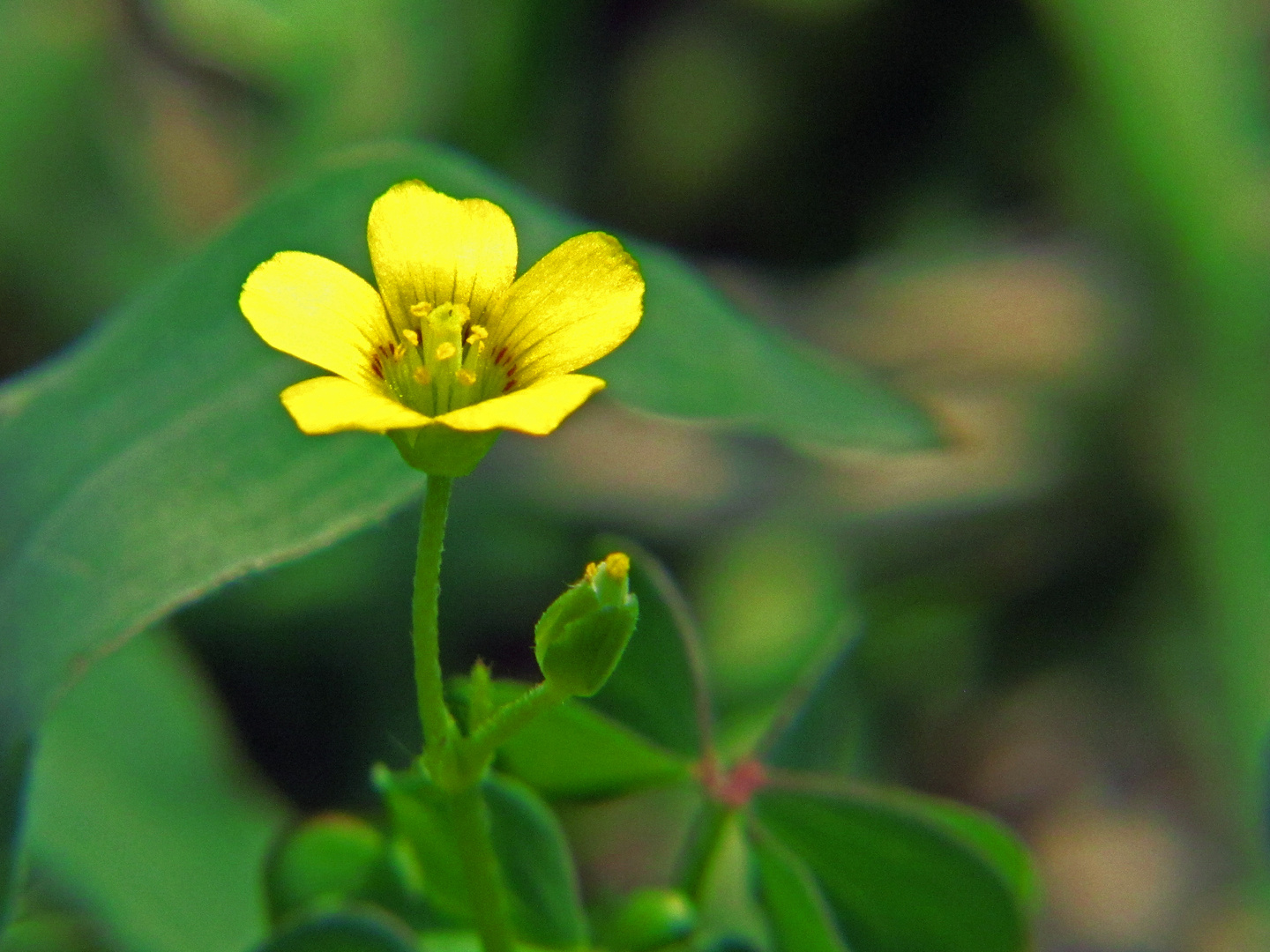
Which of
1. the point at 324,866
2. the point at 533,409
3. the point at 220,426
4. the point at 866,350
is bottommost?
the point at 324,866

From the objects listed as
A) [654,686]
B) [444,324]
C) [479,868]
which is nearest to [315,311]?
[444,324]

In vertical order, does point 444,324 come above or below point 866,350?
below

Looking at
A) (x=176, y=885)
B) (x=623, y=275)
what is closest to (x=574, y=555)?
(x=176, y=885)

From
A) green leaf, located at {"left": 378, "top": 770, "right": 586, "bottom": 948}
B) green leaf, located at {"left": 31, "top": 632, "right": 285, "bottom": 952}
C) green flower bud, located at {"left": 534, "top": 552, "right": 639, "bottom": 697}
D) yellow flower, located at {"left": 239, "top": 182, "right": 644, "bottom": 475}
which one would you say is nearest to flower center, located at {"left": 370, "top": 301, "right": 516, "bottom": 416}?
yellow flower, located at {"left": 239, "top": 182, "right": 644, "bottom": 475}

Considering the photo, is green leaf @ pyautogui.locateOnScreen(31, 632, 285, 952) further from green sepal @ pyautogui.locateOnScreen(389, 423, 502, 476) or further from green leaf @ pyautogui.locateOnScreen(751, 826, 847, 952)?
green sepal @ pyautogui.locateOnScreen(389, 423, 502, 476)

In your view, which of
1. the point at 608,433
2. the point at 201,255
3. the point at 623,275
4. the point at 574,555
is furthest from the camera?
the point at 608,433

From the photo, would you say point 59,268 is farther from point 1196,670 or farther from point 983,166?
point 1196,670

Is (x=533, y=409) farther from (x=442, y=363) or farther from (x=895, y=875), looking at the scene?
(x=895, y=875)
